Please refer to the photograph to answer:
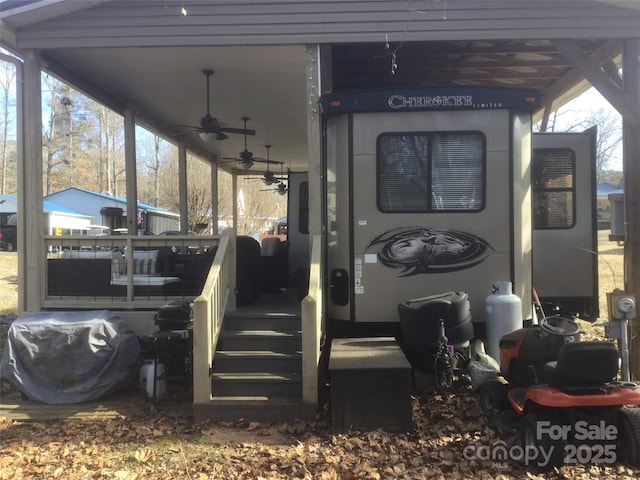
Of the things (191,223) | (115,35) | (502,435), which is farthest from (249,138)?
(191,223)

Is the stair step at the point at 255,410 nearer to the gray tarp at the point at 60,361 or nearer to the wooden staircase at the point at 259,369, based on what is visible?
the wooden staircase at the point at 259,369

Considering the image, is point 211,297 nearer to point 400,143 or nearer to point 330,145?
point 330,145

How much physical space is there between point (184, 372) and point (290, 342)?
1308 mm

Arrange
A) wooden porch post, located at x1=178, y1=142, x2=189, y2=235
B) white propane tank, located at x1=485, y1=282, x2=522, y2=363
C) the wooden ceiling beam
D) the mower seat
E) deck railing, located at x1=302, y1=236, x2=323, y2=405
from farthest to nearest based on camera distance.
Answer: wooden porch post, located at x1=178, y1=142, x2=189, y2=235 → the wooden ceiling beam → white propane tank, located at x1=485, y1=282, x2=522, y2=363 → deck railing, located at x1=302, y1=236, x2=323, y2=405 → the mower seat

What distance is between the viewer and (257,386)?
508 centimetres

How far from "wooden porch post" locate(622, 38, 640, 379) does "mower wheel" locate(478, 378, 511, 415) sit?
84.5 inches

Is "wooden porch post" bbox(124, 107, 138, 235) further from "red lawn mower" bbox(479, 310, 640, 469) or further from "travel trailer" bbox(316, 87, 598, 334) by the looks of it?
"red lawn mower" bbox(479, 310, 640, 469)

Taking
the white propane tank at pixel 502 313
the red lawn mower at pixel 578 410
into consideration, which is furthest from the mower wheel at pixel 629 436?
the white propane tank at pixel 502 313

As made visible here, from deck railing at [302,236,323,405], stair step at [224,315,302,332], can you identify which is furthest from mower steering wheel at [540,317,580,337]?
stair step at [224,315,302,332]

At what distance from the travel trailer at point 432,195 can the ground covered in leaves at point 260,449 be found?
1.25 metres

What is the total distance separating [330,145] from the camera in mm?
5801

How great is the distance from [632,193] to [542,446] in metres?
3.45

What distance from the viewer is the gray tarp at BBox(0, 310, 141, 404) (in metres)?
5.33

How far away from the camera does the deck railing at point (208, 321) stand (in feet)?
15.8
